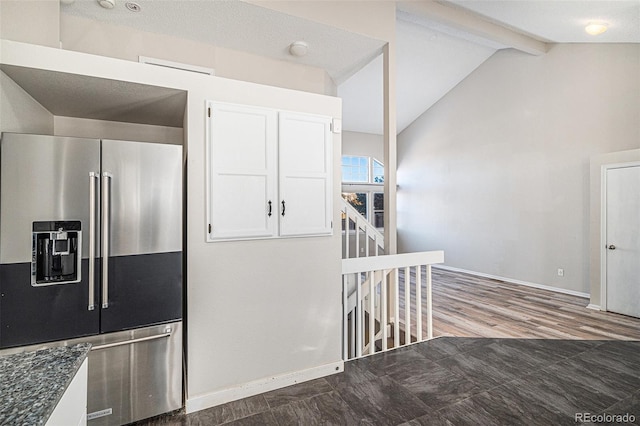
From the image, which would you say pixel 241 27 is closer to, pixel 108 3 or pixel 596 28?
pixel 108 3

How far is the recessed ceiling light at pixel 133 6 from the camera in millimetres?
2881

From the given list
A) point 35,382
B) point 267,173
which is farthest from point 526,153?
point 35,382

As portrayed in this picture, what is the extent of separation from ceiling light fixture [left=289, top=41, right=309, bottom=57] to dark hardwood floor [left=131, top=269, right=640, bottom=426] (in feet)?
11.4

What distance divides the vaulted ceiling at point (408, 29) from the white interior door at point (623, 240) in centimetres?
196

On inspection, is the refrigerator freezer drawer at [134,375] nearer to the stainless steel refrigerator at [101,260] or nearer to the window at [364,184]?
the stainless steel refrigerator at [101,260]

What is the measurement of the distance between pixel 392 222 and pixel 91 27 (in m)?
3.84

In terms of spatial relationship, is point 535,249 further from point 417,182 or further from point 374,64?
point 374,64

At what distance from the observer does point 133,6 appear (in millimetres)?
2928

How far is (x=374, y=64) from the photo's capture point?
5688 mm

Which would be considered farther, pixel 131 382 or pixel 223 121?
pixel 223 121

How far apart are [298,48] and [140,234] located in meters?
2.86

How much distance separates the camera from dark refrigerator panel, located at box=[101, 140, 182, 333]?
1918mm

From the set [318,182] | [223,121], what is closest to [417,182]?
[318,182]

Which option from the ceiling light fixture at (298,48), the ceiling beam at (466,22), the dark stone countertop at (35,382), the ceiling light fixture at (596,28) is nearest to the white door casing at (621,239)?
the ceiling light fixture at (596,28)
